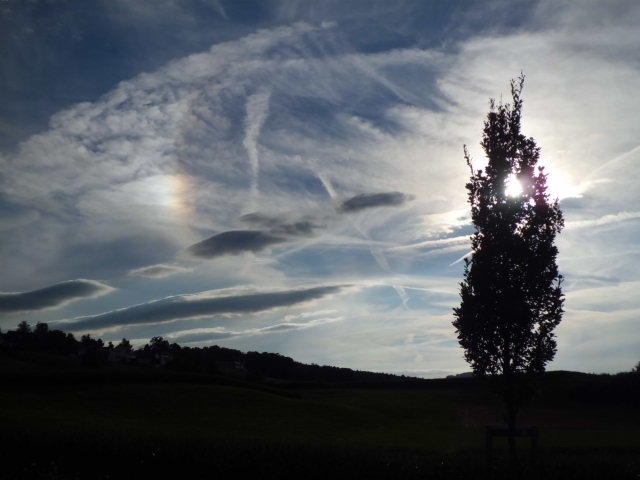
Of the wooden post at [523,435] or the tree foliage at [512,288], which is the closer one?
the wooden post at [523,435]

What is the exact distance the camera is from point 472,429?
175 feet

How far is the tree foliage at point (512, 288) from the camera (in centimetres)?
2384

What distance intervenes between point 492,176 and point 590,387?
66.6 metres

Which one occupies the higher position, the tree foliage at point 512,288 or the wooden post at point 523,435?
the tree foliage at point 512,288

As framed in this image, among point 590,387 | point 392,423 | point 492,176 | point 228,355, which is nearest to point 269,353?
point 228,355

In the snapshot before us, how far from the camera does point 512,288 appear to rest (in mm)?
23828

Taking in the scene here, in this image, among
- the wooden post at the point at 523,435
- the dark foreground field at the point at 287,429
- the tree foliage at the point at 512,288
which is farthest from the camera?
the tree foliage at the point at 512,288

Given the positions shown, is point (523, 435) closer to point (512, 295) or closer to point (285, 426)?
point (512, 295)

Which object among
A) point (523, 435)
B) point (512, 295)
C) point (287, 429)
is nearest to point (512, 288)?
point (512, 295)

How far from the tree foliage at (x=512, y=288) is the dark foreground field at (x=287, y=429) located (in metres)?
2.13

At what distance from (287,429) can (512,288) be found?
2865 centimetres

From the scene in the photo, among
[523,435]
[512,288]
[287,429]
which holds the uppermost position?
[512,288]

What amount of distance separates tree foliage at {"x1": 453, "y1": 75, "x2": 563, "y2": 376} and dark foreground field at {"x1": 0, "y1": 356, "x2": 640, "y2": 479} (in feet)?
6.99

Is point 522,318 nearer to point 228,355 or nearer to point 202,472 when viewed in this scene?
point 202,472
